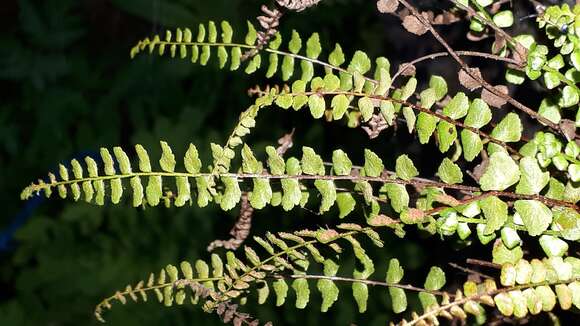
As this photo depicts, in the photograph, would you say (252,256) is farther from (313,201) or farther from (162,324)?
(162,324)

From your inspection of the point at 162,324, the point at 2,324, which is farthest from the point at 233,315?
the point at 2,324

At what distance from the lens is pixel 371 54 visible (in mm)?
3766

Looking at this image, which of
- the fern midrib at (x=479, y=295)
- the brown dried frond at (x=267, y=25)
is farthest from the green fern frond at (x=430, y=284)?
the brown dried frond at (x=267, y=25)

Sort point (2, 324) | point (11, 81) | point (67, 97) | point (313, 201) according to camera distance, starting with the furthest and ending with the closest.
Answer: point (11, 81)
point (67, 97)
point (2, 324)
point (313, 201)

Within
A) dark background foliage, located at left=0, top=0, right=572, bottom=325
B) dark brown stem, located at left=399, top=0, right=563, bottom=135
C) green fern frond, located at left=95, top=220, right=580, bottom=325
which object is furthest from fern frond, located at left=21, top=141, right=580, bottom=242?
dark background foliage, located at left=0, top=0, right=572, bottom=325

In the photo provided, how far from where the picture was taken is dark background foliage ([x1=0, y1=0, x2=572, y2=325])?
2936 mm

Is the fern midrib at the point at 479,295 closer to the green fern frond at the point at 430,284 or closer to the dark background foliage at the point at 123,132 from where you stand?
the green fern frond at the point at 430,284

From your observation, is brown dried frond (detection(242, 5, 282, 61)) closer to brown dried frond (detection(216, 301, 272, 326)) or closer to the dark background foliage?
A: brown dried frond (detection(216, 301, 272, 326))

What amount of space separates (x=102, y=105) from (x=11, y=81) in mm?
966

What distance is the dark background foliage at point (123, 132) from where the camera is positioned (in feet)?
9.63

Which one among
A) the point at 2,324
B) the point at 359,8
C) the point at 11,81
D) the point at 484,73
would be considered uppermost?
the point at 11,81

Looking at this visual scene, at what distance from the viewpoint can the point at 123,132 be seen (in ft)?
14.1

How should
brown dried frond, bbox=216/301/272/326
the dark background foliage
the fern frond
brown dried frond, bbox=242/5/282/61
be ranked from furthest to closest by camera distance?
the dark background foliage
brown dried frond, bbox=242/5/282/61
brown dried frond, bbox=216/301/272/326
the fern frond

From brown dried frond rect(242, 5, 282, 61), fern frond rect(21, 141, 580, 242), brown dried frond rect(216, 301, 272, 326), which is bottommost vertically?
brown dried frond rect(216, 301, 272, 326)
